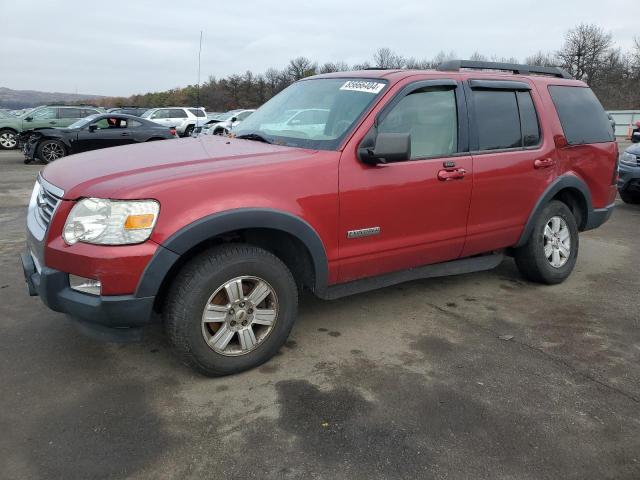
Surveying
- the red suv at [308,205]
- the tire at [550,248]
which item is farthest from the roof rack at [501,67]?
the tire at [550,248]

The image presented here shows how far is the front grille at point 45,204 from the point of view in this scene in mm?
3014

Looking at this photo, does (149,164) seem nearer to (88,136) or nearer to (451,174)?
(451,174)

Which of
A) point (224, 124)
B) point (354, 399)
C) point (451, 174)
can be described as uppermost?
point (224, 124)

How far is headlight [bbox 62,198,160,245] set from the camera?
2.78m

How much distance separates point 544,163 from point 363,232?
2017mm

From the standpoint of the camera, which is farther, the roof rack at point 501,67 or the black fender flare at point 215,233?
the roof rack at point 501,67

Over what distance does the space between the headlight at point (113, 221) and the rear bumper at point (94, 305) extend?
0.25 m

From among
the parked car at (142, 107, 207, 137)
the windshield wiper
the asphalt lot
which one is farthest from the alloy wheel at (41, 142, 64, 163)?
the windshield wiper

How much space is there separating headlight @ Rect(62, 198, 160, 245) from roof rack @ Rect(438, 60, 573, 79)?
2.70m

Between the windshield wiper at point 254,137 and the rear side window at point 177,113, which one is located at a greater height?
the rear side window at point 177,113

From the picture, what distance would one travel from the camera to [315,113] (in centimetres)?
393

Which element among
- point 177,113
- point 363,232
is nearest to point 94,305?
point 363,232

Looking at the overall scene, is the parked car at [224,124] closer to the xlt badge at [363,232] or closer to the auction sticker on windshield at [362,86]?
the auction sticker on windshield at [362,86]

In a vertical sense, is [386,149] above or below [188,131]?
below
